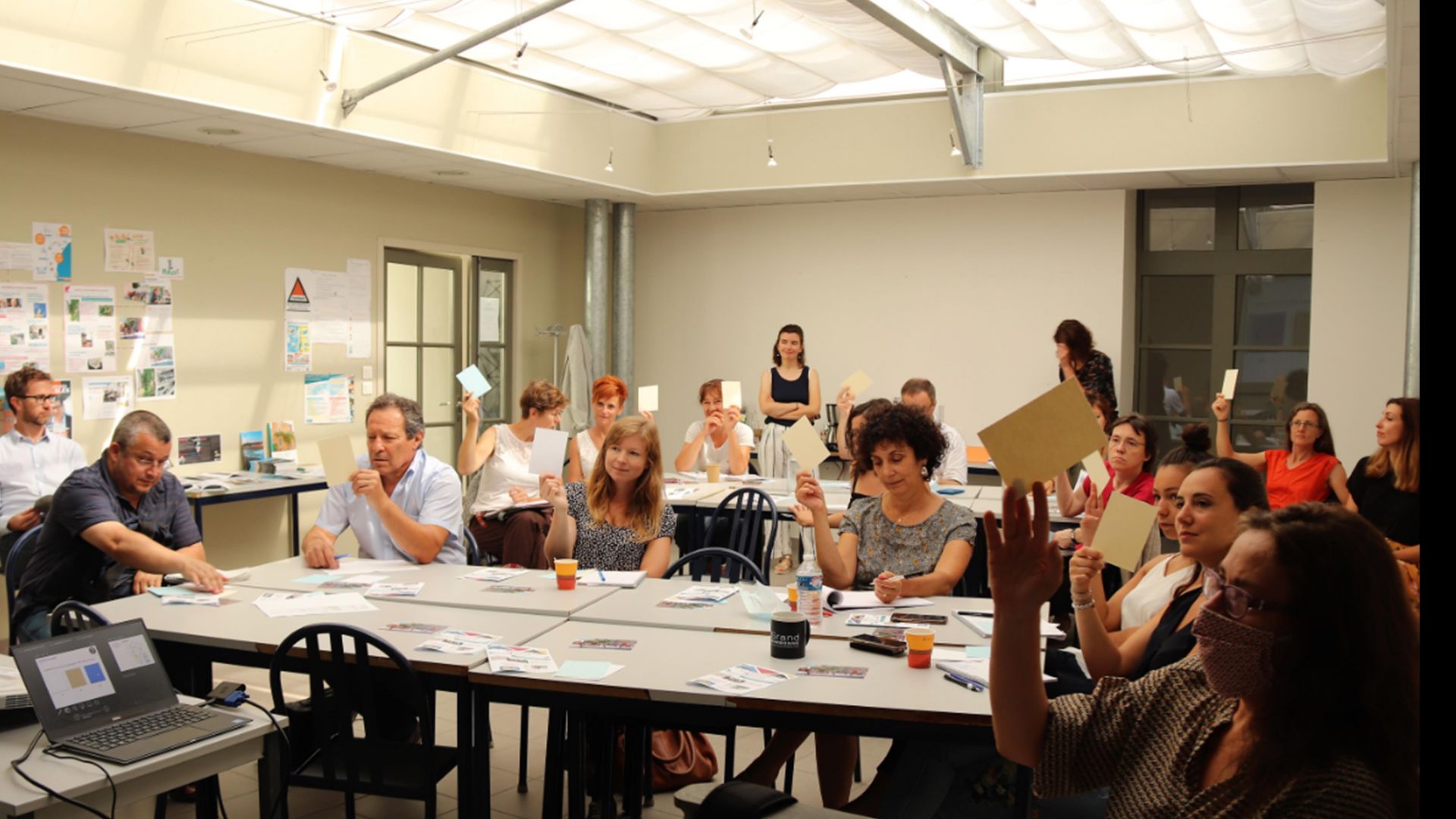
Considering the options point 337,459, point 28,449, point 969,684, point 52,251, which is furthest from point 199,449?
point 969,684

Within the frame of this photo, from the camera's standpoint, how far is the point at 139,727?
267cm

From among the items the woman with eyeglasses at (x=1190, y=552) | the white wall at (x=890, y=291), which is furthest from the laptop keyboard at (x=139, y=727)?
the white wall at (x=890, y=291)

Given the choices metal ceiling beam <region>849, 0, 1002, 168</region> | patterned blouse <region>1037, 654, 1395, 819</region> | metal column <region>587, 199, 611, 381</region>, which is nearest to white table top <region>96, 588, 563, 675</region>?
patterned blouse <region>1037, 654, 1395, 819</region>

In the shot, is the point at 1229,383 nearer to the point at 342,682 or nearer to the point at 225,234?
the point at 342,682

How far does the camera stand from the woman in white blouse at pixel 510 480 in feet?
19.0

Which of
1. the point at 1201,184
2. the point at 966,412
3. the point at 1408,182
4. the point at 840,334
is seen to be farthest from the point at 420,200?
the point at 1408,182

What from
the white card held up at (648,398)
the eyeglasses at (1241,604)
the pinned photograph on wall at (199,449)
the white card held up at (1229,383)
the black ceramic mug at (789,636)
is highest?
the white card held up at (1229,383)

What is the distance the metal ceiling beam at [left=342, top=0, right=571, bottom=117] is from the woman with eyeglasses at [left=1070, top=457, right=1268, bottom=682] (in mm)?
4074

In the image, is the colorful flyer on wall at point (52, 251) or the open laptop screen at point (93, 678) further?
the colorful flyer on wall at point (52, 251)

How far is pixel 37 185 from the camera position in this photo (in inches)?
245

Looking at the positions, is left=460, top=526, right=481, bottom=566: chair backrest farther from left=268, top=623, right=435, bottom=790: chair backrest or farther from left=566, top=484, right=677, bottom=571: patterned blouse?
left=268, top=623, right=435, bottom=790: chair backrest

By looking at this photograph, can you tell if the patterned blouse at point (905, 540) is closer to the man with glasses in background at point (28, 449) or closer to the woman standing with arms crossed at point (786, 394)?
the woman standing with arms crossed at point (786, 394)

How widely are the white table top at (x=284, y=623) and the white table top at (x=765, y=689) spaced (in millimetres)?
138

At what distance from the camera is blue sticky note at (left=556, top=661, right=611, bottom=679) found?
285cm
